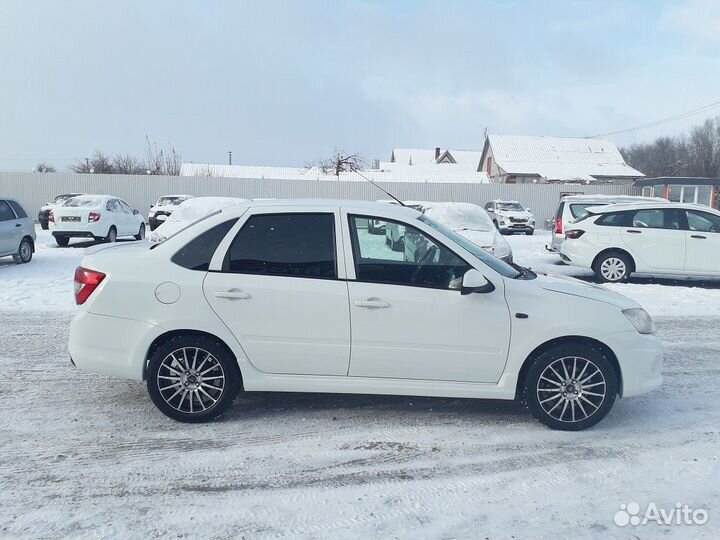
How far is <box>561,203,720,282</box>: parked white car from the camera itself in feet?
37.3

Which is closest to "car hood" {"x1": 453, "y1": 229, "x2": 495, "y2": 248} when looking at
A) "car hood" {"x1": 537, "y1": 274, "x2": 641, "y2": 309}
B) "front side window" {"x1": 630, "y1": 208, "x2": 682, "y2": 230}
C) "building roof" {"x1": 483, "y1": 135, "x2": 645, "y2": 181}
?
"front side window" {"x1": 630, "y1": 208, "x2": 682, "y2": 230}

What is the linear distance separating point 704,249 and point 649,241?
985 mm

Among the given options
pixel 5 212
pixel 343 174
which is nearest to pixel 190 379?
pixel 5 212

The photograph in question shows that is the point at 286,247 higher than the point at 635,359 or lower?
higher

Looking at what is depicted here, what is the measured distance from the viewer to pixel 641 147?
81812mm

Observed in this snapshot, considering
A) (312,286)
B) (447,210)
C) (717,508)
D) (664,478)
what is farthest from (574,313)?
(447,210)

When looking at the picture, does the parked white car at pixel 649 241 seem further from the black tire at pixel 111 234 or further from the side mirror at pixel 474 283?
the black tire at pixel 111 234

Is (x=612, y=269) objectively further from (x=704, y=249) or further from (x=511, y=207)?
(x=511, y=207)

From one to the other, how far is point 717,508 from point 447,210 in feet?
36.5

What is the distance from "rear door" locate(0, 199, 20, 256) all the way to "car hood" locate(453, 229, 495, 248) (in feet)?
31.8

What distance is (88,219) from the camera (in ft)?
56.6

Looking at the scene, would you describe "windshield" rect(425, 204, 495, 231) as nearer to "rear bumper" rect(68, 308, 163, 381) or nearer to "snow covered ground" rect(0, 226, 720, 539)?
"snow covered ground" rect(0, 226, 720, 539)

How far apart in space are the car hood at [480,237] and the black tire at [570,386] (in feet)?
23.8

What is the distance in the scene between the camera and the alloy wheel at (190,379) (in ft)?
14.6
